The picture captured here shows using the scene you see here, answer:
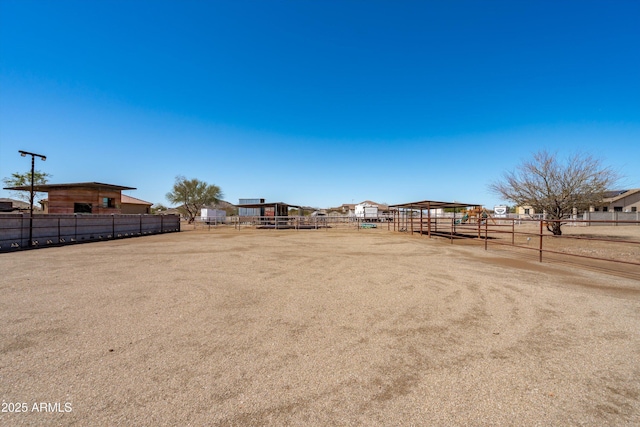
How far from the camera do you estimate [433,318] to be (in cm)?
396

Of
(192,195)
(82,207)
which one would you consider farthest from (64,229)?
(192,195)

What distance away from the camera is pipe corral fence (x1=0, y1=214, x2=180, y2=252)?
11789 mm

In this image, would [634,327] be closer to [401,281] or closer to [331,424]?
[401,281]

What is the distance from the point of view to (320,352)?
2980mm

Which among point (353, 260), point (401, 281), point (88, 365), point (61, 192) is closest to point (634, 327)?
point (401, 281)

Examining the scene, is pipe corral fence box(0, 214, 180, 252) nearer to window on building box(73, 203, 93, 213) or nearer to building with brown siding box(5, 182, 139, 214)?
building with brown siding box(5, 182, 139, 214)

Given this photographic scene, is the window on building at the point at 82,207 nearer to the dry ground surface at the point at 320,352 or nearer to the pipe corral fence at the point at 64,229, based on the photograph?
the pipe corral fence at the point at 64,229

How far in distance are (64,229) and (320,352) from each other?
17725 mm

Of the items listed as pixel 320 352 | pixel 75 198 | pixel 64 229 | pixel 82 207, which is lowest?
pixel 320 352

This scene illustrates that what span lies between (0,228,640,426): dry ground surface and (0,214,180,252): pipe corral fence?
9032 mm

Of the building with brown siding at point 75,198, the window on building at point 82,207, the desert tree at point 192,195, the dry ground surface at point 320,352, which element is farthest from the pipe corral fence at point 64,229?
the desert tree at point 192,195

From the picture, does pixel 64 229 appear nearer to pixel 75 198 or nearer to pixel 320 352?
pixel 75 198

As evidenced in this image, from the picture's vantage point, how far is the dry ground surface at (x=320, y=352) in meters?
2.11

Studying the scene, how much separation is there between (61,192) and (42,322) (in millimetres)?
28226
